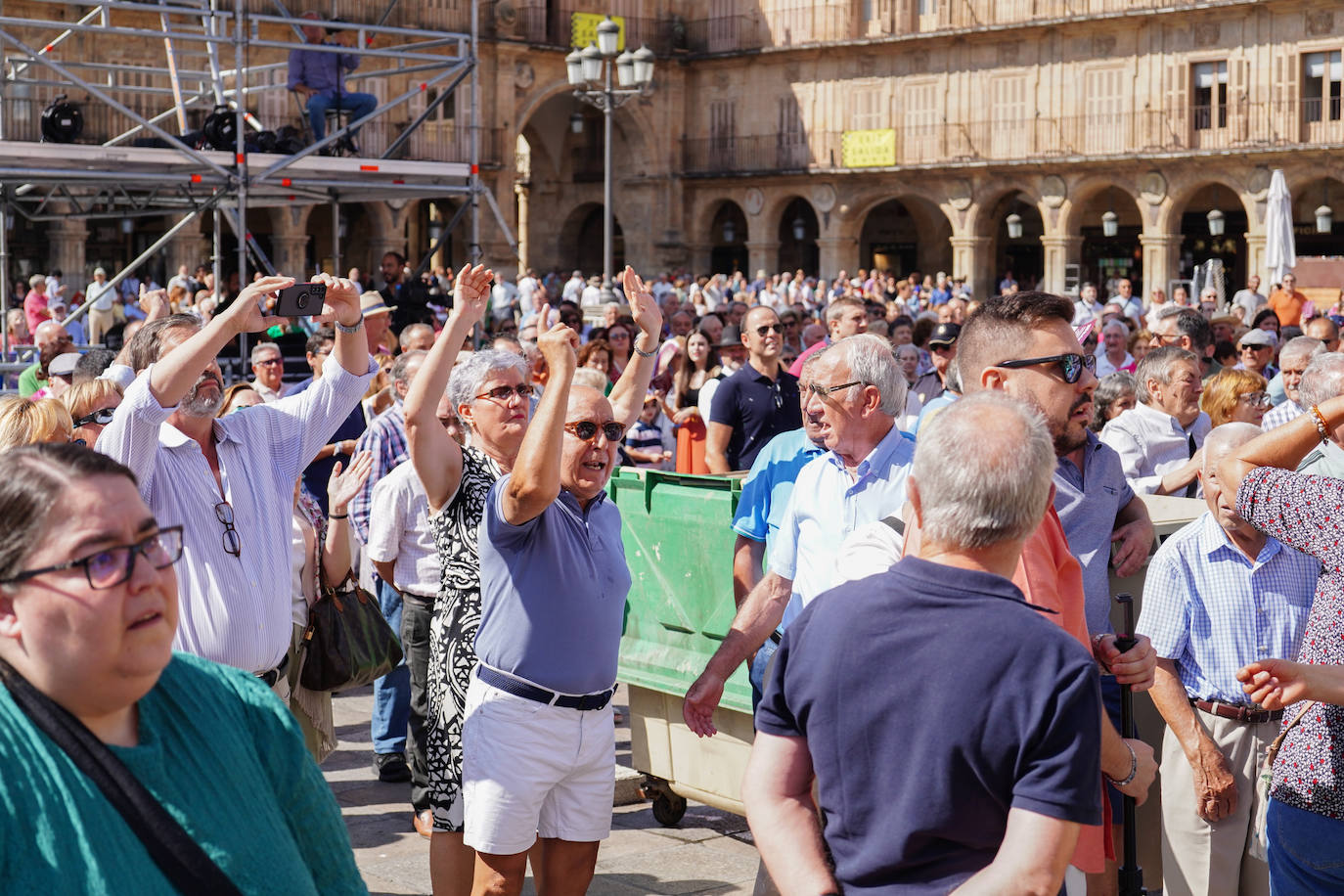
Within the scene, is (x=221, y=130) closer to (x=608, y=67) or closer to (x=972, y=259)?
(x=608, y=67)

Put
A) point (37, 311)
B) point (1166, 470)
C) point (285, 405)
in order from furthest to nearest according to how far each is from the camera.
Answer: point (37, 311), point (1166, 470), point (285, 405)

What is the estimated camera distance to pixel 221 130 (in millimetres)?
10852

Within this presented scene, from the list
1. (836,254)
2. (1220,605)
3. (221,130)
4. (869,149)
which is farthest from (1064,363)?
(836,254)

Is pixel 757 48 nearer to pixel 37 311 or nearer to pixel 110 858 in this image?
pixel 37 311

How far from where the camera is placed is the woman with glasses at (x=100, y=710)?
6.10 ft

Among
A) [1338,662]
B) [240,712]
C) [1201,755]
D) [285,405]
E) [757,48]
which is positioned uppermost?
[757,48]

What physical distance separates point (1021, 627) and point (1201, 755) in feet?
6.05

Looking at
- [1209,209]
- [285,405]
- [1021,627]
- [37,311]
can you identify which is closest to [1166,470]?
[285,405]

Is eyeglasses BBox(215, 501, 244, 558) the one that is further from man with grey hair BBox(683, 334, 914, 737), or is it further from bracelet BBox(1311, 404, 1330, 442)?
bracelet BBox(1311, 404, 1330, 442)

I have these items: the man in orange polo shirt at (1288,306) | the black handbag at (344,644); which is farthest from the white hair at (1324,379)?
the man in orange polo shirt at (1288,306)

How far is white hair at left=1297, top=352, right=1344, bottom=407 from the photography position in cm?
441

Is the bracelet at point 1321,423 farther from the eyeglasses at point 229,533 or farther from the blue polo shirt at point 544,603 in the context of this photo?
the eyeglasses at point 229,533

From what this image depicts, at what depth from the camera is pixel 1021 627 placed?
2.27 m

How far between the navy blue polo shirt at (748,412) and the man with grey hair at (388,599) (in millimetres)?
1762
